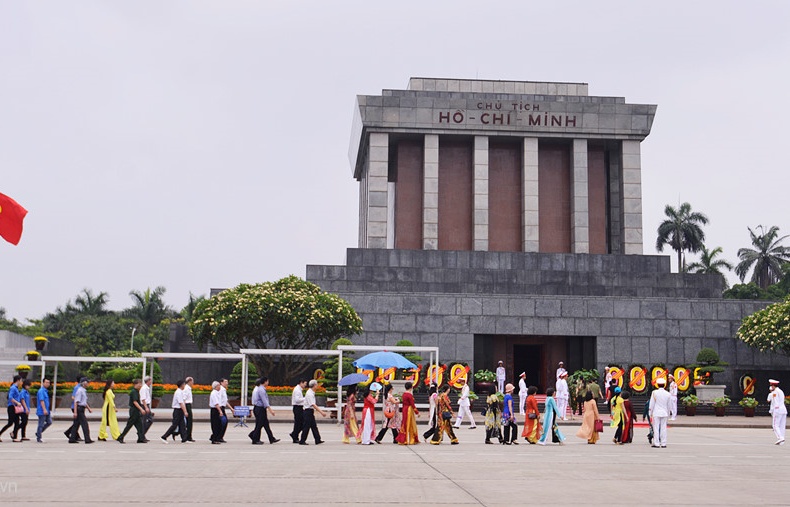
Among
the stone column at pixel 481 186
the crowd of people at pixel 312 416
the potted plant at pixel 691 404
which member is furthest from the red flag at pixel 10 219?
the stone column at pixel 481 186

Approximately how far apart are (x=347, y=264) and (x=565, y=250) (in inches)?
444

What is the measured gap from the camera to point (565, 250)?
4475cm

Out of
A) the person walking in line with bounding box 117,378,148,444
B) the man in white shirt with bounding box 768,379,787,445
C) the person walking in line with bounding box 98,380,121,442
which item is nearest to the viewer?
the person walking in line with bounding box 117,378,148,444

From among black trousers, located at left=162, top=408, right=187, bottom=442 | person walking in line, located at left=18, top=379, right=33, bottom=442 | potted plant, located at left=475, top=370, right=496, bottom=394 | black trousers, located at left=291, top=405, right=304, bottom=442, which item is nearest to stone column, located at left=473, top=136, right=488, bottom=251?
A: potted plant, located at left=475, top=370, right=496, bottom=394

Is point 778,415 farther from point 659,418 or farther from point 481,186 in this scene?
point 481,186

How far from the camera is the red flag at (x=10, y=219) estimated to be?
838 inches

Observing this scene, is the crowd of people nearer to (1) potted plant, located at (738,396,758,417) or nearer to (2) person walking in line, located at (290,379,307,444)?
(2) person walking in line, located at (290,379,307,444)

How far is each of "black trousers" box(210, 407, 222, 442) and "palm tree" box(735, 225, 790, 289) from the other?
70.7m

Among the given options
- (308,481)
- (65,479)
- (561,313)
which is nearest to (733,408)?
(561,313)

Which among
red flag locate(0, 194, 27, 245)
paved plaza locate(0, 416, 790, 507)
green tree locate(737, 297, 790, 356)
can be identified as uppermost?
red flag locate(0, 194, 27, 245)

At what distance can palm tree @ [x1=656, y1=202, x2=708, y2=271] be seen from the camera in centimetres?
8112

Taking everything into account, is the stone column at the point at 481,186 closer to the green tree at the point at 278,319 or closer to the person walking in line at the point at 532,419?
the green tree at the point at 278,319

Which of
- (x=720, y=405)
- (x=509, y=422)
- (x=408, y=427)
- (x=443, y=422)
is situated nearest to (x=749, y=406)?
(x=720, y=405)

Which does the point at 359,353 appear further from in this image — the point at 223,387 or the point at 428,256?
the point at 223,387
